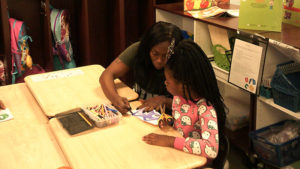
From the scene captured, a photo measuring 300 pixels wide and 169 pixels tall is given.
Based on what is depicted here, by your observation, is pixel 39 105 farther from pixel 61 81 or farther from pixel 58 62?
pixel 58 62

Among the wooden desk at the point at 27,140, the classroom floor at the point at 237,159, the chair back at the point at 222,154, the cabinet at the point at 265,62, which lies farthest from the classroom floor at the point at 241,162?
the wooden desk at the point at 27,140

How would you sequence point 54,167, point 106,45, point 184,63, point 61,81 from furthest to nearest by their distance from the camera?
point 106,45
point 61,81
point 184,63
point 54,167

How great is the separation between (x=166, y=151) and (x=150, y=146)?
0.08 m

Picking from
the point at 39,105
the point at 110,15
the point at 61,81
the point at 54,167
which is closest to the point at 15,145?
the point at 54,167

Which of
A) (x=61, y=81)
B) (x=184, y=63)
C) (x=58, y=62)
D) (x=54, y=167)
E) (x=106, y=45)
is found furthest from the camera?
(x=106, y=45)

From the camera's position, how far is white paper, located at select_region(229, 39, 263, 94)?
2.22 metres

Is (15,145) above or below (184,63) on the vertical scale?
below

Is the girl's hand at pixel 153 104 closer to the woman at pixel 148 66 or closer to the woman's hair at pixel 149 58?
the woman at pixel 148 66

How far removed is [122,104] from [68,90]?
406 millimetres

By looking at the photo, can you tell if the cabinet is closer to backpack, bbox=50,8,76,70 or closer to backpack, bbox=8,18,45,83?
backpack, bbox=50,8,76,70

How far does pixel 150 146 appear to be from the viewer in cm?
149

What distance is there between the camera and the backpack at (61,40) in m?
3.11

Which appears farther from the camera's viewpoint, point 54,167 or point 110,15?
point 110,15

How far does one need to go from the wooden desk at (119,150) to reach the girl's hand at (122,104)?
130 millimetres
